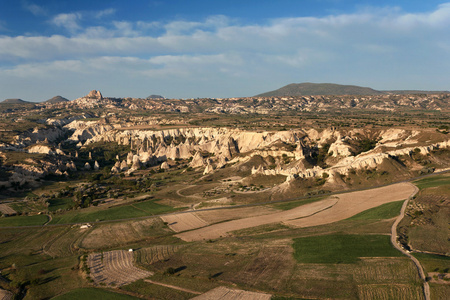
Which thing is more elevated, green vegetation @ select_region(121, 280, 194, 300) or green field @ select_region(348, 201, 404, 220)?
green field @ select_region(348, 201, 404, 220)

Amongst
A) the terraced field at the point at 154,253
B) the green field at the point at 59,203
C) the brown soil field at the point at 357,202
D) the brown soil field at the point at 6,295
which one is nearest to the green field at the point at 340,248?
the brown soil field at the point at 357,202

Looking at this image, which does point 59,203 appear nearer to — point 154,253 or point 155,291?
point 154,253

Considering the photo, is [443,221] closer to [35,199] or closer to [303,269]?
[303,269]

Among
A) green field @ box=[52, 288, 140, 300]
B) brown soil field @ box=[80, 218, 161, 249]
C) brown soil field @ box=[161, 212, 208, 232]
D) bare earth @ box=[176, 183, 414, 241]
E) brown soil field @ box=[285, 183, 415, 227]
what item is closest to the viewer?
green field @ box=[52, 288, 140, 300]

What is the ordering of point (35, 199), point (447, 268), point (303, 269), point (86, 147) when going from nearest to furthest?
point (447, 268) → point (303, 269) → point (35, 199) → point (86, 147)

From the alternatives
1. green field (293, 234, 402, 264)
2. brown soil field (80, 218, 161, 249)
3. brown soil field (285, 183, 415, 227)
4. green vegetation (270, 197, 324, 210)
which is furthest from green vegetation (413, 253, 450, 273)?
brown soil field (80, 218, 161, 249)

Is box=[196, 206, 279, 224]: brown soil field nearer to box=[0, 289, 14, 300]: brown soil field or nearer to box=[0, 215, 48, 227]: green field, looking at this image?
box=[0, 215, 48, 227]: green field

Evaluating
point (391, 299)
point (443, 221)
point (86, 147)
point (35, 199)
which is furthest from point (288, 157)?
point (86, 147)
